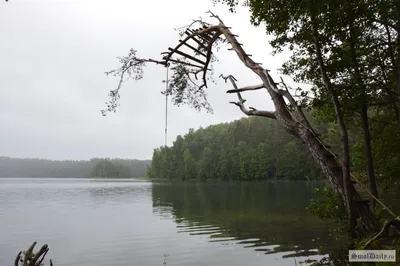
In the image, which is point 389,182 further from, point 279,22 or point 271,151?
point 271,151

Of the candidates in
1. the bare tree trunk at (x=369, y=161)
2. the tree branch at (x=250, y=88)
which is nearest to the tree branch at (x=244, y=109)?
the tree branch at (x=250, y=88)

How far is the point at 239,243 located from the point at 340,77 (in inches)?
465

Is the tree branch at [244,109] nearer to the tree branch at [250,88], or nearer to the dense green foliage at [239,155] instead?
the tree branch at [250,88]

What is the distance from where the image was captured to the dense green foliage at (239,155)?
119 metres

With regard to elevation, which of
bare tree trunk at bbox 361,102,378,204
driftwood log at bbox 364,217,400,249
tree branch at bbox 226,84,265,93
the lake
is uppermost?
tree branch at bbox 226,84,265,93

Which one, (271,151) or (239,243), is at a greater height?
(271,151)

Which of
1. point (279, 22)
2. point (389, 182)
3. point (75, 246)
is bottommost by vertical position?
point (75, 246)

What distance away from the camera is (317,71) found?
36.4ft

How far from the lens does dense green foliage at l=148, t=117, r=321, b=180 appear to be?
389 feet

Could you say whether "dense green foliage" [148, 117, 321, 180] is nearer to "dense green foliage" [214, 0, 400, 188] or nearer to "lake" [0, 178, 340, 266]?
"lake" [0, 178, 340, 266]

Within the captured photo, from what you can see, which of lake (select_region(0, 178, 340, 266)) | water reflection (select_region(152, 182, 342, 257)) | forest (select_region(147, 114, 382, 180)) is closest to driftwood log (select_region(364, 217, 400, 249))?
lake (select_region(0, 178, 340, 266))

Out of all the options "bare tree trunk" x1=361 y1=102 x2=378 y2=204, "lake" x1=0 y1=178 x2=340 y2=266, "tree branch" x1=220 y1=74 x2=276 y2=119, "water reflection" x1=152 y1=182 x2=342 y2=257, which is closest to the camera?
"tree branch" x1=220 y1=74 x2=276 y2=119

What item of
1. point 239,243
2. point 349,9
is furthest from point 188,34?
point 239,243

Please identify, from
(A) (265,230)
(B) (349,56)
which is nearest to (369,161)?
(B) (349,56)
